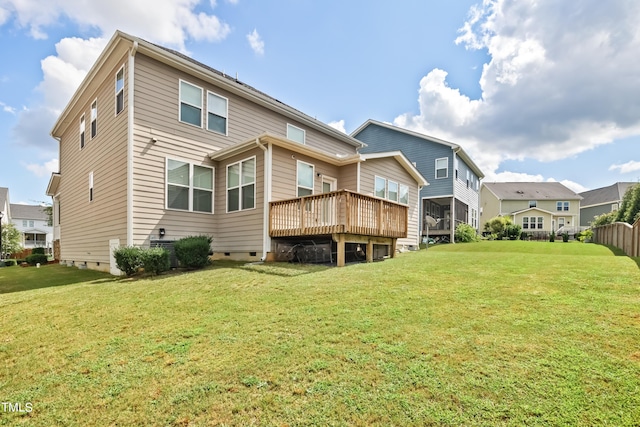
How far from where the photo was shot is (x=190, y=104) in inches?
414

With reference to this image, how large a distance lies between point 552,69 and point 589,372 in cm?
1349

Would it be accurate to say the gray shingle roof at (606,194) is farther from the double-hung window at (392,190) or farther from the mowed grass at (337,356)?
the mowed grass at (337,356)

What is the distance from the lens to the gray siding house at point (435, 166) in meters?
20.5

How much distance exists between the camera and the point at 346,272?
22.9 feet

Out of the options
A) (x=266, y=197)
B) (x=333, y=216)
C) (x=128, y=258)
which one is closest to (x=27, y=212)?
(x=128, y=258)

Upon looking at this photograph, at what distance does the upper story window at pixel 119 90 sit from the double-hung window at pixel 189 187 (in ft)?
7.49

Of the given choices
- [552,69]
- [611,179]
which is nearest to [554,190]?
[611,179]

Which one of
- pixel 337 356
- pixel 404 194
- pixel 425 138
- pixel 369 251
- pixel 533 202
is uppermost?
pixel 425 138

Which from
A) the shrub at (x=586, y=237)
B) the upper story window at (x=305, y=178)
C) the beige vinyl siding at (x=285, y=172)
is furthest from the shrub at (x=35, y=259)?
the shrub at (x=586, y=237)

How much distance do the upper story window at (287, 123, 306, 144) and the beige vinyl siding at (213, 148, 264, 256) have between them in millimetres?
3735

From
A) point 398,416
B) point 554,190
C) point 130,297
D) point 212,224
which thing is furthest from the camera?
point 554,190

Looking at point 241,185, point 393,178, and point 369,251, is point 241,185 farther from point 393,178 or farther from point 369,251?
point 393,178

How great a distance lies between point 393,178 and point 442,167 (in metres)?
8.89

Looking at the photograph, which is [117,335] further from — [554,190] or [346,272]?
[554,190]
